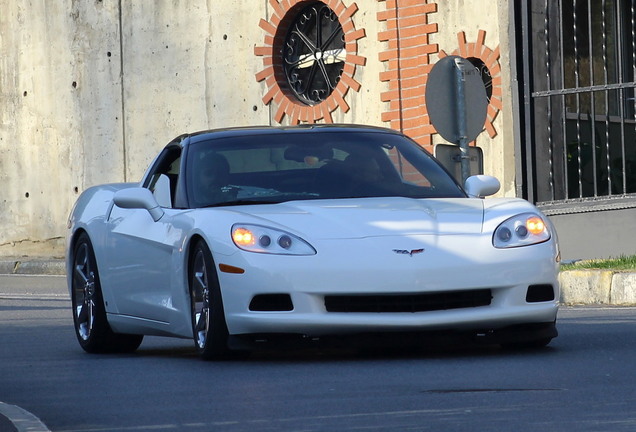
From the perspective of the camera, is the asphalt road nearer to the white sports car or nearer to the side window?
the white sports car

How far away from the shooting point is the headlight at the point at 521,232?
8.23 meters

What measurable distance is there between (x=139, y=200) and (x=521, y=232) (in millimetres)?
2113

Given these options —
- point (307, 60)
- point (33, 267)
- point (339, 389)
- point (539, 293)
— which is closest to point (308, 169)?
point (539, 293)

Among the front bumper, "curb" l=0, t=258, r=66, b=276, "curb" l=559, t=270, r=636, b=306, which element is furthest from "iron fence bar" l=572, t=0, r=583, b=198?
the front bumper

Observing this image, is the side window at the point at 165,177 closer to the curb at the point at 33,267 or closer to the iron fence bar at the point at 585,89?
the iron fence bar at the point at 585,89

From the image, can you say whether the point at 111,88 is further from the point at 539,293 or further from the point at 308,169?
the point at 539,293

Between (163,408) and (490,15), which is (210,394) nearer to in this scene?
(163,408)

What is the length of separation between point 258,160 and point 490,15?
32.4 ft

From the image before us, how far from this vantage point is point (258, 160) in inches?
354

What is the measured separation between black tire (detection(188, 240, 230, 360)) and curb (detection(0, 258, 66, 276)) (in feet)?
44.7

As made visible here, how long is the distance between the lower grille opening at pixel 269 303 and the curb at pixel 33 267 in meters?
14.1

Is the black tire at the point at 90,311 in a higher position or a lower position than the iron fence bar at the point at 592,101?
lower

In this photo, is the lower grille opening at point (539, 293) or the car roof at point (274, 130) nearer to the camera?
the lower grille opening at point (539, 293)

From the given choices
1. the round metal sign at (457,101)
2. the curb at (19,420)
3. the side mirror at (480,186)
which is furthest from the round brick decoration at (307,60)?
the curb at (19,420)
